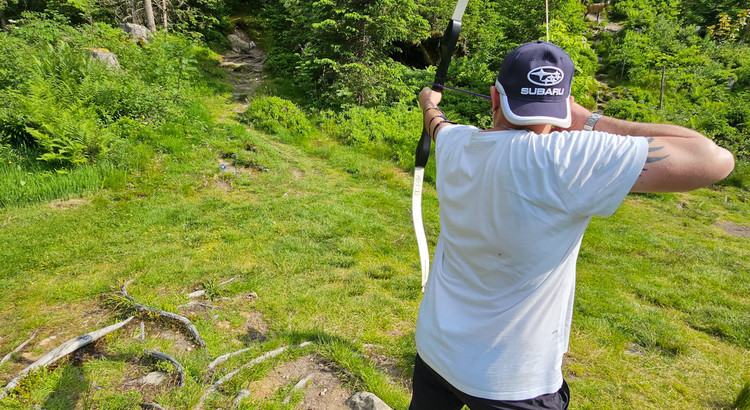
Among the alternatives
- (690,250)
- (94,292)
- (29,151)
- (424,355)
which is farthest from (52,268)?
(690,250)

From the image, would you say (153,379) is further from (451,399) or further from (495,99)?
(495,99)

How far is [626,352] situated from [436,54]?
52.3 ft

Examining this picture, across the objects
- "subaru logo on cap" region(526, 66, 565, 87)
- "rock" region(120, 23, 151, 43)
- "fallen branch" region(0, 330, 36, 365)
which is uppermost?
"rock" region(120, 23, 151, 43)

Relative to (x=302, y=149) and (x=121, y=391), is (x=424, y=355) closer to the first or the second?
(x=121, y=391)

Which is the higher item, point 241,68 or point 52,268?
point 241,68

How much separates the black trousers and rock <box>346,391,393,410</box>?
111 centimetres

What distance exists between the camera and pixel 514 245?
1238mm

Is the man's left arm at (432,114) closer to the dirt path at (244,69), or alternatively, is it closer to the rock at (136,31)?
the dirt path at (244,69)

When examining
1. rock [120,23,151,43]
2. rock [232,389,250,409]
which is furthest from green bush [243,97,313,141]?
rock [232,389,250,409]

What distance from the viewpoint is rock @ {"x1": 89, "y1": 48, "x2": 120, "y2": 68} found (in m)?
9.54

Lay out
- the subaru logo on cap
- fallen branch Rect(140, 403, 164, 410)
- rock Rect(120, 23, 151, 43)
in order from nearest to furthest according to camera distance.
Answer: the subaru logo on cap
fallen branch Rect(140, 403, 164, 410)
rock Rect(120, 23, 151, 43)

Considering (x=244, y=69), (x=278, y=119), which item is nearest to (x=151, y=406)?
(x=278, y=119)

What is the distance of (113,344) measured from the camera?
10.4 ft

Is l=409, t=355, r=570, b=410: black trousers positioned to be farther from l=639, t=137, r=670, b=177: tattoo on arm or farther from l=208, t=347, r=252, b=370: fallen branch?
l=208, t=347, r=252, b=370: fallen branch
